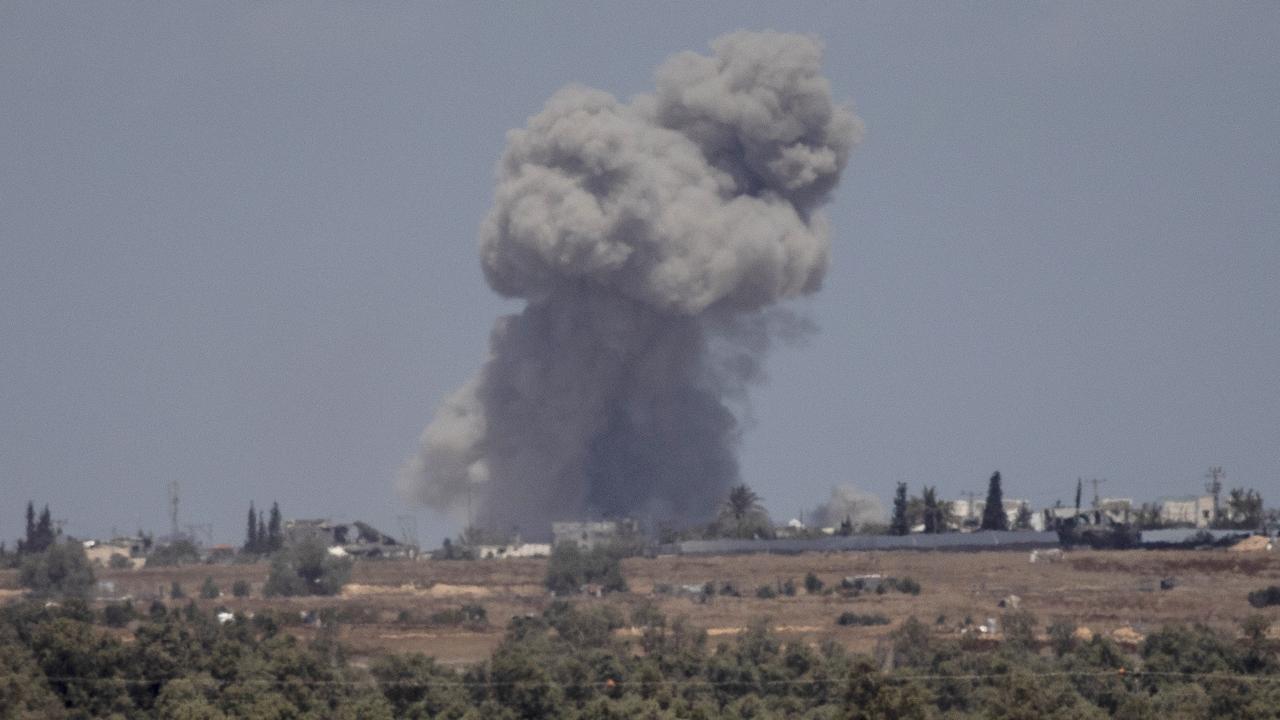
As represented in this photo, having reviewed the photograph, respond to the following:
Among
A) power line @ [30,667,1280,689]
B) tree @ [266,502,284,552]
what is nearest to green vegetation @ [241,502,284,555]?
tree @ [266,502,284,552]

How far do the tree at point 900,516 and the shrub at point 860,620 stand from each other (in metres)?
40.5

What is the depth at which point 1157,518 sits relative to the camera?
12238cm

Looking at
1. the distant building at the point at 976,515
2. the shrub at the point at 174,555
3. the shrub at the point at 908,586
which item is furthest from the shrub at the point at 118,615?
the distant building at the point at 976,515

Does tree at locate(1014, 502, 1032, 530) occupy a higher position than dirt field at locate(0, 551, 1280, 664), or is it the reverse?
tree at locate(1014, 502, 1032, 530)

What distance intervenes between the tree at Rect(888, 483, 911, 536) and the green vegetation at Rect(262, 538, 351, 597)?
29.9 metres

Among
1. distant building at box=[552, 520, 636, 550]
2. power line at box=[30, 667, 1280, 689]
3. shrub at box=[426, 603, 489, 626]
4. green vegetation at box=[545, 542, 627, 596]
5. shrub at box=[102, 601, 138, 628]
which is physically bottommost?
power line at box=[30, 667, 1280, 689]

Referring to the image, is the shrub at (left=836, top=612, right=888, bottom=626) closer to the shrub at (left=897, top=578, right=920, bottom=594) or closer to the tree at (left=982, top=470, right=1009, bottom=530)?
the shrub at (left=897, top=578, right=920, bottom=594)

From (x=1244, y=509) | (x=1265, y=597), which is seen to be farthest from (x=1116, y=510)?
(x=1265, y=597)

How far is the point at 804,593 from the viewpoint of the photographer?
8494 cm

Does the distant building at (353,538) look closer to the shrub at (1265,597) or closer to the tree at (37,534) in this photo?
the tree at (37,534)

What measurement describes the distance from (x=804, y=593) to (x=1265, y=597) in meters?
19.5

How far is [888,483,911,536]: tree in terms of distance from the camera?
11312cm

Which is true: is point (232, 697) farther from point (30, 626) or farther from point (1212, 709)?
point (1212, 709)

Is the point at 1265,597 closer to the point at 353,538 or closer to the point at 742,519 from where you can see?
the point at 742,519
